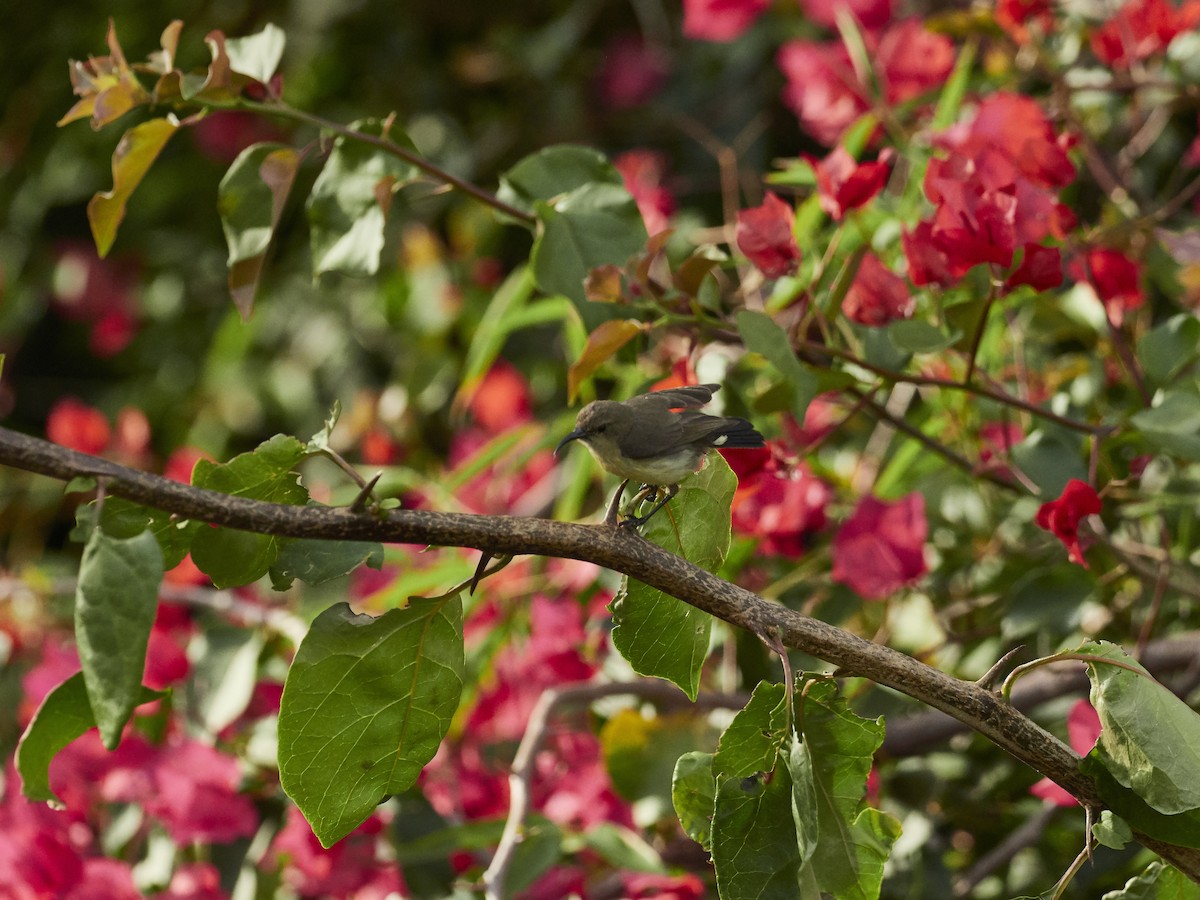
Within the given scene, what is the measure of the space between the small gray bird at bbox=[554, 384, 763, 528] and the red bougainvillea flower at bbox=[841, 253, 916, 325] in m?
0.16

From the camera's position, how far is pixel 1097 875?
90 cm

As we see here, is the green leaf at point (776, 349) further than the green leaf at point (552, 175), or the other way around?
the green leaf at point (552, 175)

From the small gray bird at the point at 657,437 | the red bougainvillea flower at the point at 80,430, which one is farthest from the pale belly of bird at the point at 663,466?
the red bougainvillea flower at the point at 80,430

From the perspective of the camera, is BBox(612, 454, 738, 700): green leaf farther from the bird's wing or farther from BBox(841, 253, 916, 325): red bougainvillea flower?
BBox(841, 253, 916, 325): red bougainvillea flower

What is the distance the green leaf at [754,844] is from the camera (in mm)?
554

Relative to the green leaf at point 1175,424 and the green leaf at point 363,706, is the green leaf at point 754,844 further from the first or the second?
the green leaf at point 1175,424

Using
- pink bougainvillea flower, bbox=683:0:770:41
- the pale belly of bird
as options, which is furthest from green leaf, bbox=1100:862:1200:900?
pink bougainvillea flower, bbox=683:0:770:41

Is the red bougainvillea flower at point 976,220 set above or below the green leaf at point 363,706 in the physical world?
above

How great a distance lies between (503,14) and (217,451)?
0.91m

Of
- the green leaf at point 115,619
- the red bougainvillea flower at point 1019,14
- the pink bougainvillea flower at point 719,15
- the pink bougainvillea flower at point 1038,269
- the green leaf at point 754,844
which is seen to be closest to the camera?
the green leaf at point 115,619

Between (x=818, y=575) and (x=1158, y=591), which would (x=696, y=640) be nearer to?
(x=1158, y=591)

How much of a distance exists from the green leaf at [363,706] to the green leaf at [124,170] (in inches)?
12.1

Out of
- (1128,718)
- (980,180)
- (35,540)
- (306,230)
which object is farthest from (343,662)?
(35,540)

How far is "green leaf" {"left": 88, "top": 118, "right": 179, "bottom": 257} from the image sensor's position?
73cm
